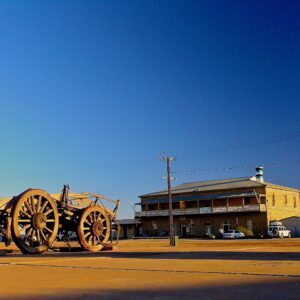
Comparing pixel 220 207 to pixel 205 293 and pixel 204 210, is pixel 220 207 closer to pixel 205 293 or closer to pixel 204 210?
pixel 204 210

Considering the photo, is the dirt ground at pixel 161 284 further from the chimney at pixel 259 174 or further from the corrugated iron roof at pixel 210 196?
the chimney at pixel 259 174

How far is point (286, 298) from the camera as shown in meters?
9.98

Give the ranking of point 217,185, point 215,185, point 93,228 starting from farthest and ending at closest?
1. point 215,185
2. point 217,185
3. point 93,228

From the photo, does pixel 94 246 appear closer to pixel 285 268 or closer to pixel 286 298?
pixel 285 268

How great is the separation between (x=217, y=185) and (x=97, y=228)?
53572 millimetres

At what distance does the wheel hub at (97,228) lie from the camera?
114 ft

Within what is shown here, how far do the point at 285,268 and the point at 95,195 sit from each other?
2150 cm

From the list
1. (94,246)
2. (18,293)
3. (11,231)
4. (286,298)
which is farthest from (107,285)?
(94,246)

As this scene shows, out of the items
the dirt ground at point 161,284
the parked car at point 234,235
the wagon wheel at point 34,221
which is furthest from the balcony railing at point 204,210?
the dirt ground at point 161,284

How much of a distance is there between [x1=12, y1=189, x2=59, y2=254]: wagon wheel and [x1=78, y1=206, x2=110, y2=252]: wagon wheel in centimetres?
234

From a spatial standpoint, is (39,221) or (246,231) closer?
(39,221)

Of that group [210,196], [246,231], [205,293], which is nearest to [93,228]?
[205,293]

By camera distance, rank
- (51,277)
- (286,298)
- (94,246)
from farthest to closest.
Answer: (94,246), (51,277), (286,298)

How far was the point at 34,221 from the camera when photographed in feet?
101
